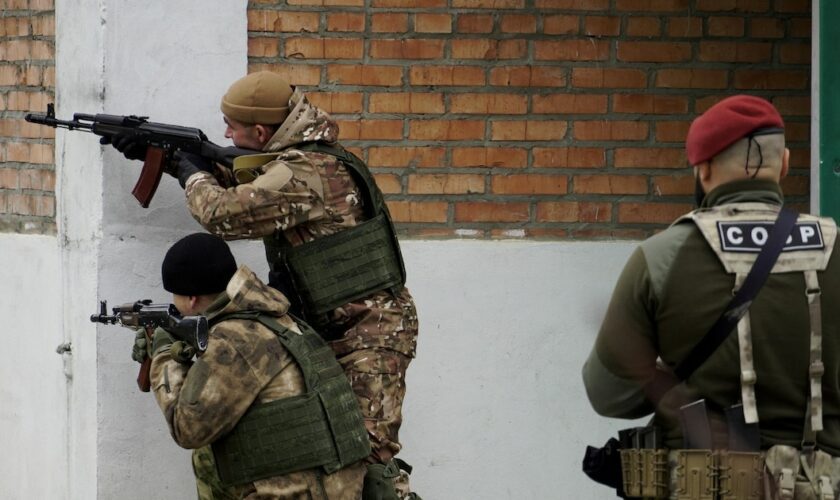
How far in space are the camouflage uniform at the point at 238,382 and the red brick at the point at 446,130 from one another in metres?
1.35

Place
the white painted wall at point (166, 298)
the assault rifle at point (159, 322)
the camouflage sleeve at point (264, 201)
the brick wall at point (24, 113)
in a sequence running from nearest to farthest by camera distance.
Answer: the assault rifle at point (159, 322) → the camouflage sleeve at point (264, 201) → the white painted wall at point (166, 298) → the brick wall at point (24, 113)

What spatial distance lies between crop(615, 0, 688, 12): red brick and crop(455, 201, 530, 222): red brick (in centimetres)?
85

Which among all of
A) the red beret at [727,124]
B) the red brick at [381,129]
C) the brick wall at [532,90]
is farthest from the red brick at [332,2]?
the red beret at [727,124]

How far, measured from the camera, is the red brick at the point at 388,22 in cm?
495

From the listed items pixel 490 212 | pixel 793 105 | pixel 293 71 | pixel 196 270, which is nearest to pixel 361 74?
pixel 293 71

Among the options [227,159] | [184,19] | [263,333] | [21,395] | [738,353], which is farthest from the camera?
[21,395]

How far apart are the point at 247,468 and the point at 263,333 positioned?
390mm

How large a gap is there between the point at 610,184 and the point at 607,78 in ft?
1.34

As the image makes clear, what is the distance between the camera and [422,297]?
16.3 ft

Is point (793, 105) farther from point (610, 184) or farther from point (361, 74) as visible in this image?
point (361, 74)

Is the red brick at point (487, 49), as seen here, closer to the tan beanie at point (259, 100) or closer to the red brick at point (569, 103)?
the red brick at point (569, 103)

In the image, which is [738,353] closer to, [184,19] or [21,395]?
[184,19]

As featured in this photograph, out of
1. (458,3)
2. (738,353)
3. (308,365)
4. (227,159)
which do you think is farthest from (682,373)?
(458,3)

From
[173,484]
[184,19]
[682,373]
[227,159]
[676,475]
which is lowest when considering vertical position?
[173,484]
